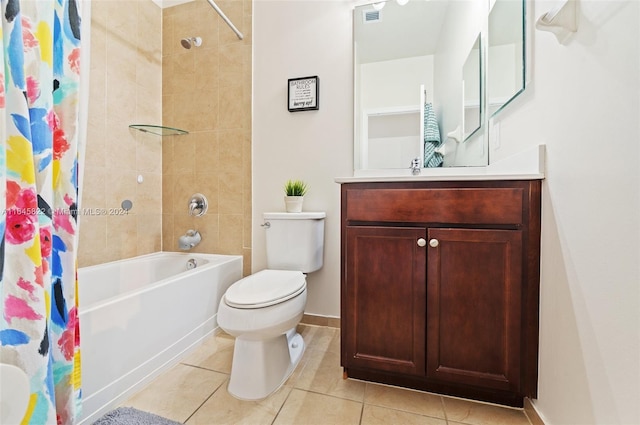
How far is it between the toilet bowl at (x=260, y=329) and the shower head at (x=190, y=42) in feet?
5.60

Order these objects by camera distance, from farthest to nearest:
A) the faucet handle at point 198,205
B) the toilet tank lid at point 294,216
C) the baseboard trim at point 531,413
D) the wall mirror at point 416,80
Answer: the faucet handle at point 198,205 → the toilet tank lid at point 294,216 → the wall mirror at point 416,80 → the baseboard trim at point 531,413

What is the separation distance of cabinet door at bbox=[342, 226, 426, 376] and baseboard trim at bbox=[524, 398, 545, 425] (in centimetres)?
39

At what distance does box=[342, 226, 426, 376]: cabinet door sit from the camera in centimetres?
111

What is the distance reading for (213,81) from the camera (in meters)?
2.06

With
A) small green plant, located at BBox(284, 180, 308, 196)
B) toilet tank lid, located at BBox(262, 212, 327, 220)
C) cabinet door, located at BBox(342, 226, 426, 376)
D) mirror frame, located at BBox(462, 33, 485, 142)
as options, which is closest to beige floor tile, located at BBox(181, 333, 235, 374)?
cabinet door, located at BBox(342, 226, 426, 376)

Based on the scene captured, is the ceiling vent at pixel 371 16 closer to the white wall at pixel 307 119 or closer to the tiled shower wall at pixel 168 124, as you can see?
the white wall at pixel 307 119

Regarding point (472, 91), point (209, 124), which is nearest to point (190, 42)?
point (209, 124)

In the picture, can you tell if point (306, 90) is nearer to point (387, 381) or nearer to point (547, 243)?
point (547, 243)

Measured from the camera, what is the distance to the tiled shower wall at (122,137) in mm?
1722

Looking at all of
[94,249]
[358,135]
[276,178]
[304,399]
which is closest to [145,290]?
[94,249]

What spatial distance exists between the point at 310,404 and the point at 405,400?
39 cm

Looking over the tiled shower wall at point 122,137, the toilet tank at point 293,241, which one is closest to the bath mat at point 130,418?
the toilet tank at point 293,241

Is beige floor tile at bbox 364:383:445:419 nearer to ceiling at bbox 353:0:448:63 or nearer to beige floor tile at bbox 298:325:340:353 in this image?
beige floor tile at bbox 298:325:340:353

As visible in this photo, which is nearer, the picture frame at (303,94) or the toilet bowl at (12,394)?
the toilet bowl at (12,394)
